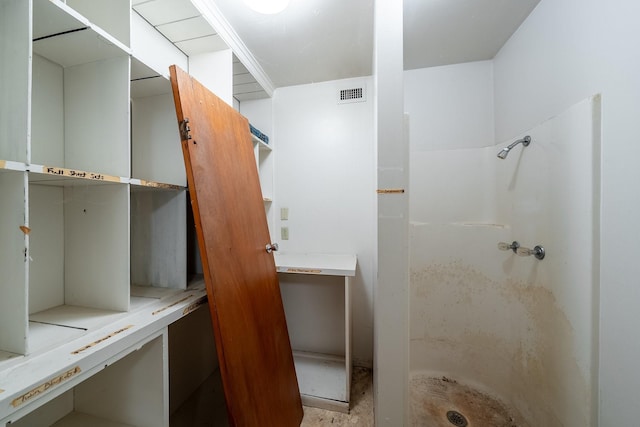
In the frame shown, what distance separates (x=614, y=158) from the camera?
2.73 feet

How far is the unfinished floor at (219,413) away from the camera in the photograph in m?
1.21

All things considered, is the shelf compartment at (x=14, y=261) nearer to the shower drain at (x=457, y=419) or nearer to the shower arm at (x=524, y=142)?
the shower drain at (x=457, y=419)

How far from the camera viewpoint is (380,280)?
93 cm

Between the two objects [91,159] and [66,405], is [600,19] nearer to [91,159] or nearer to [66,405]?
[91,159]

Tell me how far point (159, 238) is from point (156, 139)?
456 mm

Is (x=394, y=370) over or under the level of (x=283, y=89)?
under

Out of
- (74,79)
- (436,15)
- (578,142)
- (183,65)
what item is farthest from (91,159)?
(578,142)

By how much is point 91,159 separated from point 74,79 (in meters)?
0.31

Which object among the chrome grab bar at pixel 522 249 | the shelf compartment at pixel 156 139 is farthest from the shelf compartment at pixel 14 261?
the chrome grab bar at pixel 522 249

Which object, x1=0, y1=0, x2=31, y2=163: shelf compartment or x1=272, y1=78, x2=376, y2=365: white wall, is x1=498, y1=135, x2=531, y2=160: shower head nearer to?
x1=272, y1=78, x2=376, y2=365: white wall

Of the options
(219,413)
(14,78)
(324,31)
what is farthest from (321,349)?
(324,31)

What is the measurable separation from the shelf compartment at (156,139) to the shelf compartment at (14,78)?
0.46 metres

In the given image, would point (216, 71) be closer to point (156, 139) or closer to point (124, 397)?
point (156, 139)

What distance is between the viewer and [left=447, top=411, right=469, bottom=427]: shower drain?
128 centimetres
